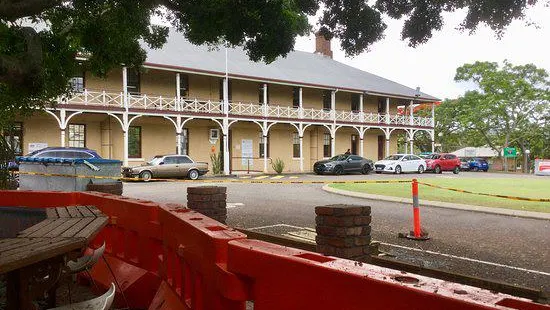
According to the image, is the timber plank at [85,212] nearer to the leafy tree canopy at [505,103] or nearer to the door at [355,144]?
the door at [355,144]

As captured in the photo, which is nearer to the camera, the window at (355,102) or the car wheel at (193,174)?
the car wheel at (193,174)

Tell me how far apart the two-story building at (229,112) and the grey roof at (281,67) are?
0.10m

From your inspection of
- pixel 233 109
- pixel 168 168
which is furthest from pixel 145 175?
pixel 233 109

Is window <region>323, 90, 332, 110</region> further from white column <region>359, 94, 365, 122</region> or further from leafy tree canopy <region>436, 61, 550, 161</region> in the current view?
leafy tree canopy <region>436, 61, 550, 161</region>

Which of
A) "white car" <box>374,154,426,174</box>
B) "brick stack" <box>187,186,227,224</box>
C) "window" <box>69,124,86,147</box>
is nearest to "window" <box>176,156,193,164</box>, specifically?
"window" <box>69,124,86,147</box>

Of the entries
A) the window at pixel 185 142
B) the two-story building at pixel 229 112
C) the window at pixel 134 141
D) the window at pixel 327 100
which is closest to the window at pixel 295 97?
the two-story building at pixel 229 112

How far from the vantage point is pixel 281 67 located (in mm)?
36500

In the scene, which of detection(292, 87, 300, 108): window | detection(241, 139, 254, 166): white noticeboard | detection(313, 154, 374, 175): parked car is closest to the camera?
detection(313, 154, 374, 175): parked car

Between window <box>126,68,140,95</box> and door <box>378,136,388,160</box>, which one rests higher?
window <box>126,68,140,95</box>

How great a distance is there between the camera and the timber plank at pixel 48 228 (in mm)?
3361

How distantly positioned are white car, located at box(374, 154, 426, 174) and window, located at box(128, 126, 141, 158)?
16218 mm

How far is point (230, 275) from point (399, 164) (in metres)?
31.6

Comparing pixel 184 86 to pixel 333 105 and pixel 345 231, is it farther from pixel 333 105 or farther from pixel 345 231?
pixel 345 231

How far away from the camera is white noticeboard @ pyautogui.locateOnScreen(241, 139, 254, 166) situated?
110ft
